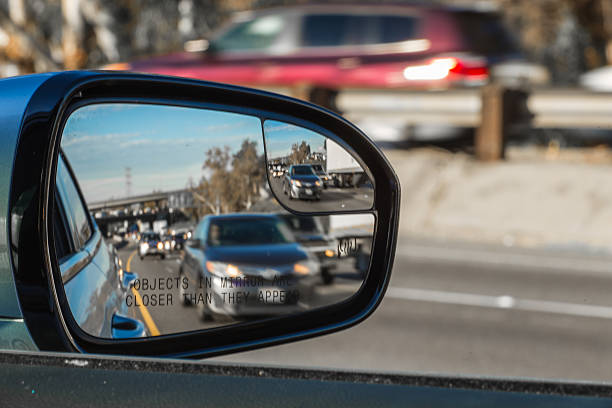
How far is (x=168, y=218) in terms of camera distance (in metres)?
1.71

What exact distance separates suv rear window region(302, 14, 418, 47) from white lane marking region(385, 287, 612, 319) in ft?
15.1

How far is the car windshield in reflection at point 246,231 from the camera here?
1.84 m

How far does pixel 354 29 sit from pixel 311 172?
421 inches

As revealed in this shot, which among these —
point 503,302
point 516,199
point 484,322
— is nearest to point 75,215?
point 484,322

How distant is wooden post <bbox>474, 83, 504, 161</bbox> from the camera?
1134cm

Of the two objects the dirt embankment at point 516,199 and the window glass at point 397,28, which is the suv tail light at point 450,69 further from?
the dirt embankment at point 516,199

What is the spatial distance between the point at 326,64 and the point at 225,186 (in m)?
10.7

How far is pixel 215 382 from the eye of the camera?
135cm

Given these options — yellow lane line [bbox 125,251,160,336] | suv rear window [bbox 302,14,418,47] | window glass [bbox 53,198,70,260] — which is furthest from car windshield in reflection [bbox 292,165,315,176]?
suv rear window [bbox 302,14,418,47]

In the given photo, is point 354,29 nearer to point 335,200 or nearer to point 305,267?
point 305,267

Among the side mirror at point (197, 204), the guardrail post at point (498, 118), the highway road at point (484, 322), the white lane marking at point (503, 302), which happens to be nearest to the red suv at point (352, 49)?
the guardrail post at point (498, 118)

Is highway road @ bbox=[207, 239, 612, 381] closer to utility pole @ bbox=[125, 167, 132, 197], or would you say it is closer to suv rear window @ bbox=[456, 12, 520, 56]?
suv rear window @ bbox=[456, 12, 520, 56]

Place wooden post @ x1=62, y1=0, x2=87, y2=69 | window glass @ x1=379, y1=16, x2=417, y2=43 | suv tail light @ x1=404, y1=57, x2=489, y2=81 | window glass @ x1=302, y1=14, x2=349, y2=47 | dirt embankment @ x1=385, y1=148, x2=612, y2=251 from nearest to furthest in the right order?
dirt embankment @ x1=385, y1=148, x2=612, y2=251, suv tail light @ x1=404, y1=57, x2=489, y2=81, window glass @ x1=379, y1=16, x2=417, y2=43, window glass @ x1=302, y1=14, x2=349, y2=47, wooden post @ x1=62, y1=0, x2=87, y2=69

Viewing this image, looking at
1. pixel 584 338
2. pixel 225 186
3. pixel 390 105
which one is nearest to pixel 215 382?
pixel 225 186
